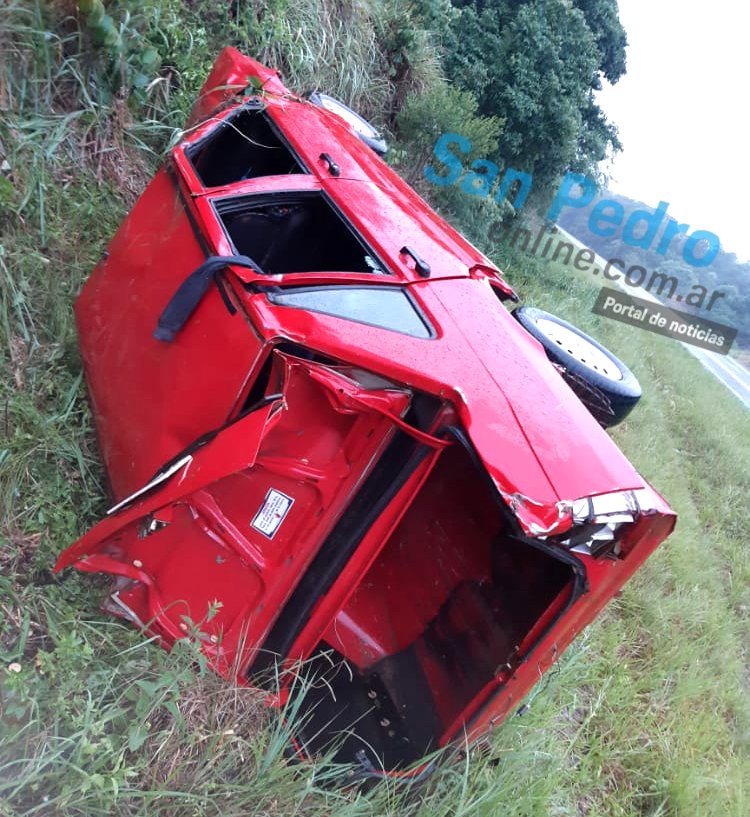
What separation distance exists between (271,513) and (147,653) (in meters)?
0.59

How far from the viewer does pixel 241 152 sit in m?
3.16

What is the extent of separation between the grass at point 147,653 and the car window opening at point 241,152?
747 mm

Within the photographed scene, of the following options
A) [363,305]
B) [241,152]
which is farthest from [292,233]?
[363,305]

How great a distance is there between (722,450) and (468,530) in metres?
5.91

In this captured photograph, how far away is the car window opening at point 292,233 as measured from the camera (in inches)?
104

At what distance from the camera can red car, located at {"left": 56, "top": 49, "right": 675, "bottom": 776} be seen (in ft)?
6.07

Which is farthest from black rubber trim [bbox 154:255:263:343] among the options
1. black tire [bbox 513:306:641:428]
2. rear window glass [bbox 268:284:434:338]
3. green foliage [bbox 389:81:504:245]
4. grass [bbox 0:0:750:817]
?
green foliage [bbox 389:81:504:245]

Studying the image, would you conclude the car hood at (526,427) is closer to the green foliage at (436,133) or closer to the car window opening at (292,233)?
the car window opening at (292,233)

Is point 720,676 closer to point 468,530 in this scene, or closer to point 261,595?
point 468,530

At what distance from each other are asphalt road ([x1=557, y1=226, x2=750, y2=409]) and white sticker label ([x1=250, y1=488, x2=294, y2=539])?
12.8 m

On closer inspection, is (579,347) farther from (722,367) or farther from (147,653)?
(722,367)

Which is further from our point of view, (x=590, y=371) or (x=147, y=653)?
(x=590, y=371)

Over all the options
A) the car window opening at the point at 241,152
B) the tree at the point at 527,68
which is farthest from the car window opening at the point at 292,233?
the tree at the point at 527,68

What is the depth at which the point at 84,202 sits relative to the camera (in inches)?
135
